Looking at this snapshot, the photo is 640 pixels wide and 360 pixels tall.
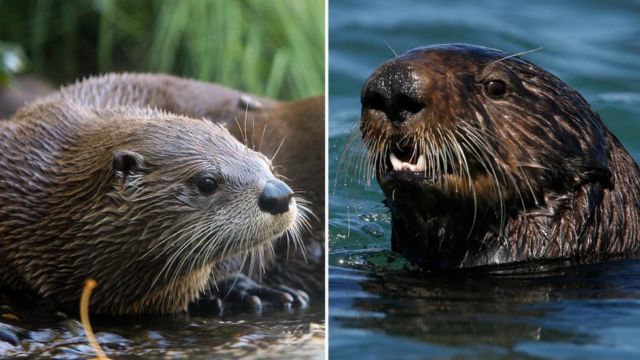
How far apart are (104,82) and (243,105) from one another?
50 cm

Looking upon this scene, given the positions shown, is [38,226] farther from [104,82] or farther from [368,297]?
[368,297]

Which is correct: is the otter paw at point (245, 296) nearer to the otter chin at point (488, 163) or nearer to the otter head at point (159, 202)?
the otter head at point (159, 202)

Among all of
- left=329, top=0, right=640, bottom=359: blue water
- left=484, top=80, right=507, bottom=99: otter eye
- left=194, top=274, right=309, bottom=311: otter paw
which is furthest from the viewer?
left=194, top=274, right=309, bottom=311: otter paw

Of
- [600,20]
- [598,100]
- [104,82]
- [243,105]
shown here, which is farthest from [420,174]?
[600,20]

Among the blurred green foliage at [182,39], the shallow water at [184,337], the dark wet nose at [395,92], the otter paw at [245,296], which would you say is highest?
the blurred green foliage at [182,39]

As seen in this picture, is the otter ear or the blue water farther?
the otter ear

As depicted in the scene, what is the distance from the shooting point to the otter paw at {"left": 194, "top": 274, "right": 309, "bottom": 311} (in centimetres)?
443

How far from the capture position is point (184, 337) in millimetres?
4172

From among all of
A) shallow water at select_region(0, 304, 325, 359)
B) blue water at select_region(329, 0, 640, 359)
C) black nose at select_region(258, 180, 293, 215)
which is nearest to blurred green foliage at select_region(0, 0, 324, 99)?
blue water at select_region(329, 0, 640, 359)

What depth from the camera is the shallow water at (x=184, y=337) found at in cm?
404

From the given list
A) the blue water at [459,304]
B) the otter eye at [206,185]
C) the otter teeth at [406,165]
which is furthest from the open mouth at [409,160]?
the otter eye at [206,185]

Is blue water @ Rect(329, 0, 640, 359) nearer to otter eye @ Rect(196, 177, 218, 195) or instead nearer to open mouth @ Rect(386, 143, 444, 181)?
open mouth @ Rect(386, 143, 444, 181)

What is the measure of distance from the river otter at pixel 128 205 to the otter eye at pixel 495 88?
73cm

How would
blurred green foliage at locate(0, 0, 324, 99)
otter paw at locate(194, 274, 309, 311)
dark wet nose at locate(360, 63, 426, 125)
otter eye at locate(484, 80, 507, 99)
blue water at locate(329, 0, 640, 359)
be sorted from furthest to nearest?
blurred green foliage at locate(0, 0, 324, 99) < otter paw at locate(194, 274, 309, 311) < otter eye at locate(484, 80, 507, 99) < dark wet nose at locate(360, 63, 426, 125) < blue water at locate(329, 0, 640, 359)
